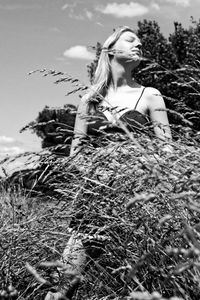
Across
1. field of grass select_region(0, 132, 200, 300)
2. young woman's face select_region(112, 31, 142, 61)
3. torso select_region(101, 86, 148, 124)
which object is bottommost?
field of grass select_region(0, 132, 200, 300)

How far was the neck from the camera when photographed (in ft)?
12.9

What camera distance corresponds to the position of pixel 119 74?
394cm

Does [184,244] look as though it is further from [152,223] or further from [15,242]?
[15,242]

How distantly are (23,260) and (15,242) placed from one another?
A: 14 centimetres

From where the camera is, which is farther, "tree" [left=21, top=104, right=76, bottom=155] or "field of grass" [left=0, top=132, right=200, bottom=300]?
"tree" [left=21, top=104, right=76, bottom=155]

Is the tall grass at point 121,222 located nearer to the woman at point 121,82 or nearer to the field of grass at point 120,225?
the field of grass at point 120,225

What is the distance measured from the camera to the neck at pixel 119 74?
3930mm

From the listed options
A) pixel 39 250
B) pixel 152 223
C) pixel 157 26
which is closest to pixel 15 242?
pixel 39 250

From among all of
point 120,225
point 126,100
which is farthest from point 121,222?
point 126,100

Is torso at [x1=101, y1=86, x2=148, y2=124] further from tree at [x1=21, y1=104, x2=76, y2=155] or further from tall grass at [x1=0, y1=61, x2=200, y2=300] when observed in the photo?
tall grass at [x1=0, y1=61, x2=200, y2=300]

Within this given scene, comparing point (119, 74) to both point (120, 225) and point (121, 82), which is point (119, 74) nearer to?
point (121, 82)

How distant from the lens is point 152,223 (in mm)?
2357

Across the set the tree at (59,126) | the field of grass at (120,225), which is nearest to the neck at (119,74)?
the tree at (59,126)

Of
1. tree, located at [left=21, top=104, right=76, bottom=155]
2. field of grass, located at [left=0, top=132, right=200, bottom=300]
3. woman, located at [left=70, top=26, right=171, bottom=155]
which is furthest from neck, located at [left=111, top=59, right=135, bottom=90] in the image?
field of grass, located at [left=0, top=132, right=200, bottom=300]
